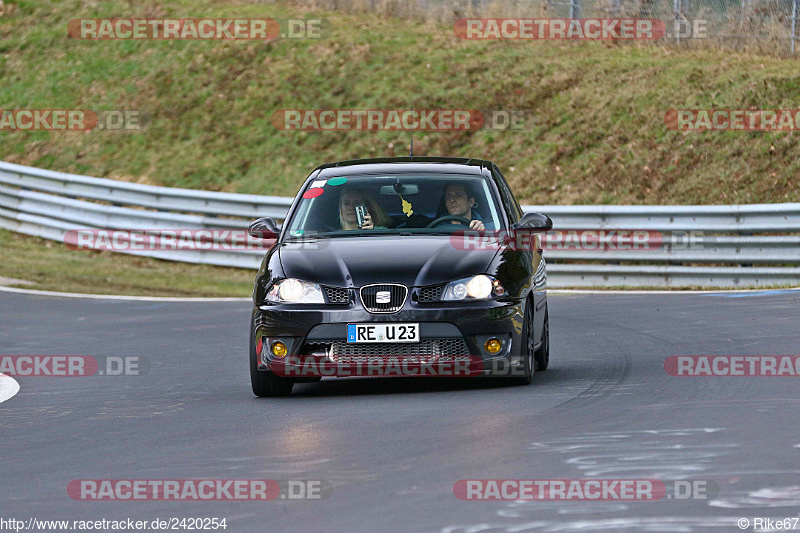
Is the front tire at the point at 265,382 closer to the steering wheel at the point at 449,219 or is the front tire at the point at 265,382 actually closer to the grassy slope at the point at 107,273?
the steering wheel at the point at 449,219

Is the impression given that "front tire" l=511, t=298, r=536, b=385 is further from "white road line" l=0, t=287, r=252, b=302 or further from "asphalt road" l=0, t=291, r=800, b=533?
"white road line" l=0, t=287, r=252, b=302

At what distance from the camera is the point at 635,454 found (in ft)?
23.7

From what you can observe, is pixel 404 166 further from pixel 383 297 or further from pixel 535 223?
pixel 383 297

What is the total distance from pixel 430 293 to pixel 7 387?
3.78m

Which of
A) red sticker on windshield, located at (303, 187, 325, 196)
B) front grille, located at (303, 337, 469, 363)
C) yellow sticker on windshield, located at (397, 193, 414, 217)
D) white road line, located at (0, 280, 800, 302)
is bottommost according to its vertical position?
white road line, located at (0, 280, 800, 302)

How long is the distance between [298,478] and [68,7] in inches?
1349

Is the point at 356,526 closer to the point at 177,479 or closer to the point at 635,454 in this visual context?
the point at 177,479

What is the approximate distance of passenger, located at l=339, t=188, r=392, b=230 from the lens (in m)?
10.6

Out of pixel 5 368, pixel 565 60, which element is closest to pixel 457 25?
pixel 565 60

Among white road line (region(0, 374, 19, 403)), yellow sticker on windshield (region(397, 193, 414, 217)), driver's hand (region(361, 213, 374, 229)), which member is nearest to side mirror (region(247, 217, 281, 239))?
driver's hand (region(361, 213, 374, 229))

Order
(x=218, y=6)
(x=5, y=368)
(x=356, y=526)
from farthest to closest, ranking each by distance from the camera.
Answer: (x=218, y=6), (x=5, y=368), (x=356, y=526)

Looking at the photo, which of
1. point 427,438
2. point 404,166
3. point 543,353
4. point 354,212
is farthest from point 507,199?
point 427,438

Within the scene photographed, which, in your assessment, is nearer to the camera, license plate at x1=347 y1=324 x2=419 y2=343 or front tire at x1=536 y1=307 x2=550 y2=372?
license plate at x1=347 y1=324 x2=419 y2=343

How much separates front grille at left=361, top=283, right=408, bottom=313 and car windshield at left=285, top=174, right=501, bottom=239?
1.02 meters
